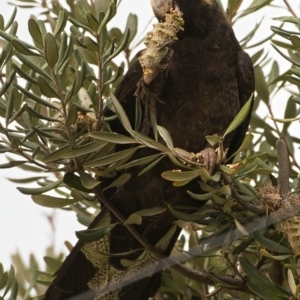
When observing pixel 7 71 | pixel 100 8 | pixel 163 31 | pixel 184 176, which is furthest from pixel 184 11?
pixel 184 176

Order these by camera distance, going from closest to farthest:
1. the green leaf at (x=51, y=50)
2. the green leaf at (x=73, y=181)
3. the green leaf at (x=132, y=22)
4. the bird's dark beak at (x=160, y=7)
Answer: the green leaf at (x=51, y=50) → the green leaf at (x=73, y=181) → the bird's dark beak at (x=160, y=7) → the green leaf at (x=132, y=22)

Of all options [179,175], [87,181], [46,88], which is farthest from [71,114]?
[179,175]

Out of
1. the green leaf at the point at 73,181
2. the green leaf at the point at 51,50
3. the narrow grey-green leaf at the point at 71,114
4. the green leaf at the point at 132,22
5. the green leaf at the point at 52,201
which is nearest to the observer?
the green leaf at the point at 51,50

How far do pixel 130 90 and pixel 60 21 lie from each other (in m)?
0.58

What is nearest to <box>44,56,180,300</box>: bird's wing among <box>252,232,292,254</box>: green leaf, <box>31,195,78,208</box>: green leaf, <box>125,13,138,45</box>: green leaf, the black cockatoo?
the black cockatoo

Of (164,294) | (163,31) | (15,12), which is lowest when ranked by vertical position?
(164,294)

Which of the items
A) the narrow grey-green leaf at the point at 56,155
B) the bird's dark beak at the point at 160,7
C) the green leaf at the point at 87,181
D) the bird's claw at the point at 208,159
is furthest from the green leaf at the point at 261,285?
the bird's dark beak at the point at 160,7

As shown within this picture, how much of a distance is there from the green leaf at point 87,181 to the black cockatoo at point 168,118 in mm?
316

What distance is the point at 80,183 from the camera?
1.72 metres

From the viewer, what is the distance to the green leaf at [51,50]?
4.84ft

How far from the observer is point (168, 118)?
210 cm

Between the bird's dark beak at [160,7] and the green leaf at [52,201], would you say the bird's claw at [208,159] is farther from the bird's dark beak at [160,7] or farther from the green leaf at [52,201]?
the bird's dark beak at [160,7]

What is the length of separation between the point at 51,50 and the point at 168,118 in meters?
0.68

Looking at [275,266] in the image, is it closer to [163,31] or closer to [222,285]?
[222,285]
